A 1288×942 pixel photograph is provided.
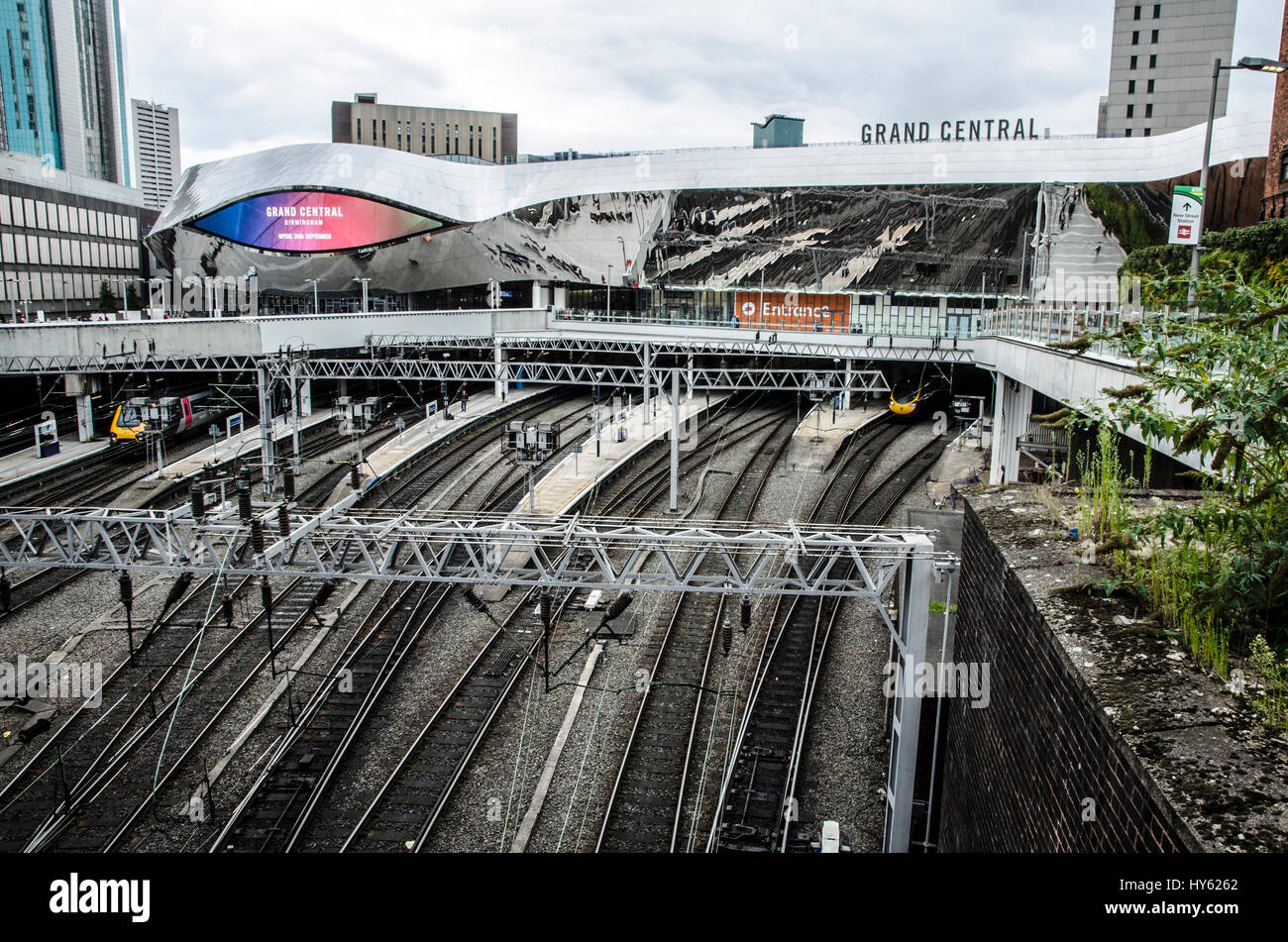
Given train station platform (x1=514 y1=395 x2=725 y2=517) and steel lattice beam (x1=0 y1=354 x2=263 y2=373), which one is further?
steel lattice beam (x1=0 y1=354 x2=263 y2=373)

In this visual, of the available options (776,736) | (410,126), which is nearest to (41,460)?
(776,736)

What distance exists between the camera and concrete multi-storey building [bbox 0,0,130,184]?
413ft

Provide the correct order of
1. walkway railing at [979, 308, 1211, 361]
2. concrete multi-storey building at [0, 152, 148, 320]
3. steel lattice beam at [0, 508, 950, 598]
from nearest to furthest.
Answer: walkway railing at [979, 308, 1211, 361], steel lattice beam at [0, 508, 950, 598], concrete multi-storey building at [0, 152, 148, 320]

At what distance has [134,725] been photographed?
50.8 ft

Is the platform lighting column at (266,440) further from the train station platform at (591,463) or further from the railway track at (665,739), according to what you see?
the railway track at (665,739)

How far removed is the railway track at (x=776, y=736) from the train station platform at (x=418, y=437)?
14.8m

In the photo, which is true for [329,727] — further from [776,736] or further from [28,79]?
[28,79]

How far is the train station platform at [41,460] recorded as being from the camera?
29.0 m

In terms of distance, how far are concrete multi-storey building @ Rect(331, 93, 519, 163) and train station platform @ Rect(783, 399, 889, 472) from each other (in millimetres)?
104244

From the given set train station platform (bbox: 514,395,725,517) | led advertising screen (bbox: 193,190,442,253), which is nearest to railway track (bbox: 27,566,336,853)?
train station platform (bbox: 514,395,725,517)

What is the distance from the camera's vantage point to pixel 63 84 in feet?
444

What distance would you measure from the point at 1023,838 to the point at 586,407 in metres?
36.4

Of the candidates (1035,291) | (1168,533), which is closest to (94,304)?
(1035,291)

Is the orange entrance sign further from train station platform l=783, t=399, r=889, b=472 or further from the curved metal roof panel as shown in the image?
train station platform l=783, t=399, r=889, b=472
